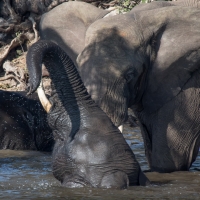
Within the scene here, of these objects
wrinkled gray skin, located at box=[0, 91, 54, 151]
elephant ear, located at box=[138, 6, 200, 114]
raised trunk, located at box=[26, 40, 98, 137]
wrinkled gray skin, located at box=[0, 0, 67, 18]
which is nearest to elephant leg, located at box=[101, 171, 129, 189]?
raised trunk, located at box=[26, 40, 98, 137]

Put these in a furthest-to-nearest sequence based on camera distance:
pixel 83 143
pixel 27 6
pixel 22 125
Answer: pixel 27 6 → pixel 22 125 → pixel 83 143

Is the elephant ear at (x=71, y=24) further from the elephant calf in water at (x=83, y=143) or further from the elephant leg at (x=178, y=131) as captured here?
the elephant calf in water at (x=83, y=143)

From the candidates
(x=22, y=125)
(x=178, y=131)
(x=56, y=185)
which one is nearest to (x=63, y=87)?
(x=56, y=185)

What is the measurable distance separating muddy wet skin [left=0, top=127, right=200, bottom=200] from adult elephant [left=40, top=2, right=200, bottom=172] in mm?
338

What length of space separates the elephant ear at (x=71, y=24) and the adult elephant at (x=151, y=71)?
1cm

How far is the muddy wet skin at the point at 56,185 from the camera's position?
17.2ft

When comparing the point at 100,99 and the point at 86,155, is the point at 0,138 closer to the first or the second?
the point at 100,99

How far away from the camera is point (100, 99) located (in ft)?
20.1

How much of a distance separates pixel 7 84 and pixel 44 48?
979cm

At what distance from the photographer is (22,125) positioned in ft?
28.9

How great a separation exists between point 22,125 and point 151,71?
2.65 m

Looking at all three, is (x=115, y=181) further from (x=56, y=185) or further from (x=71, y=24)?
(x=71, y=24)

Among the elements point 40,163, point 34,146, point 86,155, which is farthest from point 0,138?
point 86,155

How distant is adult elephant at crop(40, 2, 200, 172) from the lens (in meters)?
6.24
